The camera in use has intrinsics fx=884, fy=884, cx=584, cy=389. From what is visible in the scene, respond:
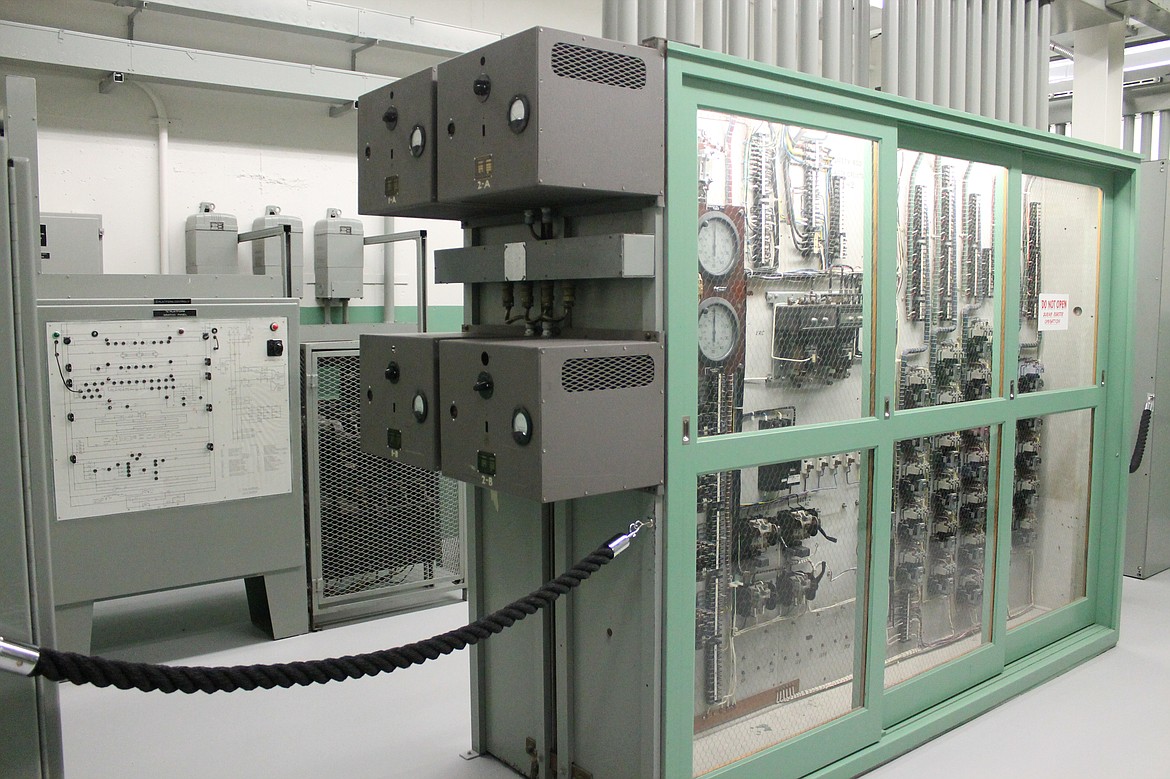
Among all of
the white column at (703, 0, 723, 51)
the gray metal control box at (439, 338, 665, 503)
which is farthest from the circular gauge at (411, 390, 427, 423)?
the white column at (703, 0, 723, 51)

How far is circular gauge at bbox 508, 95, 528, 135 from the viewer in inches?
73.5

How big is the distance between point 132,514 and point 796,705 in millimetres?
2466

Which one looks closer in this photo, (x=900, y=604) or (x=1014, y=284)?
(x=900, y=604)

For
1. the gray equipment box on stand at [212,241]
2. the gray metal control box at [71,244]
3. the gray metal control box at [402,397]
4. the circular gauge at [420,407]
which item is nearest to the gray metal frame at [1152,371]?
the gray metal control box at [402,397]

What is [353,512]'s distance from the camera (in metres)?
3.91

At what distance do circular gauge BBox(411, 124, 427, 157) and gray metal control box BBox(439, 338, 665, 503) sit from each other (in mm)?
501

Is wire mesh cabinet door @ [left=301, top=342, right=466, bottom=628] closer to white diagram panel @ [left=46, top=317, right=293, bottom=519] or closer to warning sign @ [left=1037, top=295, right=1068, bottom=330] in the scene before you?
white diagram panel @ [left=46, top=317, right=293, bottom=519]

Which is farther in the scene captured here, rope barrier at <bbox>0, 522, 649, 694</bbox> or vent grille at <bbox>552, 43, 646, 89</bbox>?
vent grille at <bbox>552, 43, 646, 89</bbox>

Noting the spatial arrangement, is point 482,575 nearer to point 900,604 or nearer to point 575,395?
point 575,395

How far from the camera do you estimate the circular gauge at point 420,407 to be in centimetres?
225

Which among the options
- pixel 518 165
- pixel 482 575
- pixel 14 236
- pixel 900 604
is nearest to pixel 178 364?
pixel 482 575

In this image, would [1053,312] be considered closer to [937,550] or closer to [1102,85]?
[937,550]

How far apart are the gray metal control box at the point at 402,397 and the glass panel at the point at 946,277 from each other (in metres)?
1.48

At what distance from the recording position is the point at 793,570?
2.57 meters
